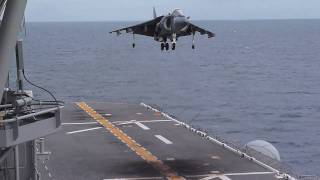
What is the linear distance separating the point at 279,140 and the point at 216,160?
29.4 meters

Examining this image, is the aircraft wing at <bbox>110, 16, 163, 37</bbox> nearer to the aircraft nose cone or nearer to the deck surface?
the aircraft nose cone

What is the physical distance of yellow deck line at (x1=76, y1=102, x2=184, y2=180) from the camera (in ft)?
94.9

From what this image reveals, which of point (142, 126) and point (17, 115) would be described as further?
point (142, 126)

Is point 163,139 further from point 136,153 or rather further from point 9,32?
point 9,32

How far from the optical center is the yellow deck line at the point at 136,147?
1138 inches

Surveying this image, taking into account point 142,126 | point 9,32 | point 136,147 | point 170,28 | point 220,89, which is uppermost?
point 9,32

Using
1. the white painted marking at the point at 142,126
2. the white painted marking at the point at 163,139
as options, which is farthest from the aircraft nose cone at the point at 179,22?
the white painted marking at the point at 163,139

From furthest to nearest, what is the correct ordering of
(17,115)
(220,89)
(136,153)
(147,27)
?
(220,89)
(147,27)
(136,153)
(17,115)

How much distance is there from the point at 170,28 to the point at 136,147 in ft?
43.3

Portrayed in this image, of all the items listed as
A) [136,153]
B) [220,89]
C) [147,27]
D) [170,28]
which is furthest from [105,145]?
[220,89]

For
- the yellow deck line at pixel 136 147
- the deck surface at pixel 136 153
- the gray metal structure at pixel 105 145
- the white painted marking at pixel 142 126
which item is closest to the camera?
the gray metal structure at pixel 105 145

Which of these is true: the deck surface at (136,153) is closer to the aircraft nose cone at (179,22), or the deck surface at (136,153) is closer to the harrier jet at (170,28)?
the harrier jet at (170,28)

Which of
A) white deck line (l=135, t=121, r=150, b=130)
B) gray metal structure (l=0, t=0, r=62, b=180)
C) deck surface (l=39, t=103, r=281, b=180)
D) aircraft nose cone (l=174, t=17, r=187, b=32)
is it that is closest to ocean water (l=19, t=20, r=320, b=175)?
white deck line (l=135, t=121, r=150, b=130)

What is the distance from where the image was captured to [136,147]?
1387 inches
